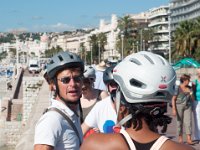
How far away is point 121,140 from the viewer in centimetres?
267

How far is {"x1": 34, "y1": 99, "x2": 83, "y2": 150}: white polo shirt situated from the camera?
3517 millimetres

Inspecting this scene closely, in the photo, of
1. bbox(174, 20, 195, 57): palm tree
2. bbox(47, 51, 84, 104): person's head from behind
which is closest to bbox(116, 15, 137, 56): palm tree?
bbox(174, 20, 195, 57): palm tree

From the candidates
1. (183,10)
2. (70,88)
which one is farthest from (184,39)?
(70,88)

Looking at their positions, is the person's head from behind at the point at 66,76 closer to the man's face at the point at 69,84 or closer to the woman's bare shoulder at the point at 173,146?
the man's face at the point at 69,84

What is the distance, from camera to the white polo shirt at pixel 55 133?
3517 mm

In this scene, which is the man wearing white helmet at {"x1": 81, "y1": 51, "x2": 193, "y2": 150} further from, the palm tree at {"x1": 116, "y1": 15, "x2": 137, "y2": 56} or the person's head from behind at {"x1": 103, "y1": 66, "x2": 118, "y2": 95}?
the palm tree at {"x1": 116, "y1": 15, "x2": 137, "y2": 56}

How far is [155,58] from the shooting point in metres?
2.81

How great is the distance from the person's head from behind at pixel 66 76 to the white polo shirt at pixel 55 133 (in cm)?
22

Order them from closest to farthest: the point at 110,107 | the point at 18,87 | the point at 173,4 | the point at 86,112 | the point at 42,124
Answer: the point at 42,124 < the point at 110,107 < the point at 86,112 < the point at 18,87 < the point at 173,4

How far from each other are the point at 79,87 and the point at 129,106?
1236 mm

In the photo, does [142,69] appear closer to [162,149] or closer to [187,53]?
[162,149]

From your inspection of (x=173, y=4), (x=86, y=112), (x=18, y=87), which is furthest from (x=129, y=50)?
(x=86, y=112)

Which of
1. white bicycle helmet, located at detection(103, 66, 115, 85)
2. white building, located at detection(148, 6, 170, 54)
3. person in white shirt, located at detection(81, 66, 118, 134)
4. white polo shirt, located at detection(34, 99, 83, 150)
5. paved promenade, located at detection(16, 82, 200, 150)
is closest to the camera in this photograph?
white polo shirt, located at detection(34, 99, 83, 150)

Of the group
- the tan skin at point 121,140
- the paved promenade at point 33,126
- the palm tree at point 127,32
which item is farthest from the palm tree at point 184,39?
the tan skin at point 121,140
